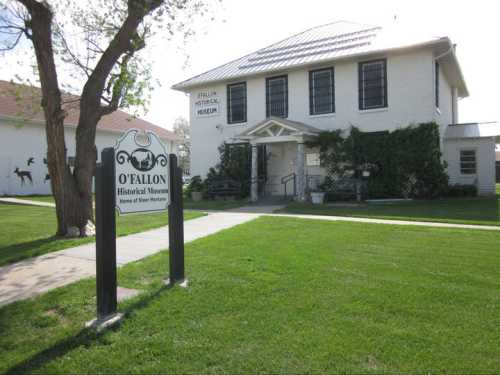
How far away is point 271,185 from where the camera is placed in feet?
59.9

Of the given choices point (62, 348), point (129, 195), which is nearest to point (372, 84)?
point (129, 195)

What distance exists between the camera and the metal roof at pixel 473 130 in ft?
55.4

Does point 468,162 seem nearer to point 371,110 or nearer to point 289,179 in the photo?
point 371,110

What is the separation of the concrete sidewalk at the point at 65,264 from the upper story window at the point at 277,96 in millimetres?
9832

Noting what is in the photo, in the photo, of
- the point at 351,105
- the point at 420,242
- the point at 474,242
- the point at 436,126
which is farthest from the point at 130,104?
the point at 436,126

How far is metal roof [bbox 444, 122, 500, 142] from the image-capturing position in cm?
1689

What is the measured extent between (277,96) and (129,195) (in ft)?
47.2

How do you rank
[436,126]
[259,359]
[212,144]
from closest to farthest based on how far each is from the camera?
[259,359] < [436,126] < [212,144]

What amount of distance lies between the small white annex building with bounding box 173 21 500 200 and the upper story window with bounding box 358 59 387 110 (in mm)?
38

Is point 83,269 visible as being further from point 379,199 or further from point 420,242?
point 379,199

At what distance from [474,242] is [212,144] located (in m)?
14.2

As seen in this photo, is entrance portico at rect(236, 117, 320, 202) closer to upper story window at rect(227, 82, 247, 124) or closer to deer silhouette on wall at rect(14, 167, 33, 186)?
upper story window at rect(227, 82, 247, 124)

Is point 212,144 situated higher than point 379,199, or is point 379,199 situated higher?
point 212,144

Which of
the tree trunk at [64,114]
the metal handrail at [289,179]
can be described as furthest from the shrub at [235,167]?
the tree trunk at [64,114]
